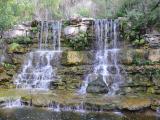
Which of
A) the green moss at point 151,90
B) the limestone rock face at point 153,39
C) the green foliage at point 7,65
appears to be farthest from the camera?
the green foliage at point 7,65

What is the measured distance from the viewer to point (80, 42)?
16.0m

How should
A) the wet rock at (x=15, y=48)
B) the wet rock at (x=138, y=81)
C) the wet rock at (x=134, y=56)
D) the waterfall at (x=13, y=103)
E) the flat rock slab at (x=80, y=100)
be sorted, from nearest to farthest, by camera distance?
the flat rock slab at (x=80, y=100) → the waterfall at (x=13, y=103) → the wet rock at (x=138, y=81) → the wet rock at (x=134, y=56) → the wet rock at (x=15, y=48)

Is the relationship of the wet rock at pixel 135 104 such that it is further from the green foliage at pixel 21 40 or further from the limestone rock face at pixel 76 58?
the green foliage at pixel 21 40

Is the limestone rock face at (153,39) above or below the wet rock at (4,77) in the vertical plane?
above

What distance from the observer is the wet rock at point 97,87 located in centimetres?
1337

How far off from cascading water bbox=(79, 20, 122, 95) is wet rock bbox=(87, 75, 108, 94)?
26 centimetres

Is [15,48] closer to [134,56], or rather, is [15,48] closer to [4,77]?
[4,77]

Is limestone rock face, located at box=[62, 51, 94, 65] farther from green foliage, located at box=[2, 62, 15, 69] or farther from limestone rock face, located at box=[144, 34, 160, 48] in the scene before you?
limestone rock face, located at box=[144, 34, 160, 48]

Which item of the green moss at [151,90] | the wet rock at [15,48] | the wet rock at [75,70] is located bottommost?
the green moss at [151,90]

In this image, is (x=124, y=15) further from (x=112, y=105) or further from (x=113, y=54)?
(x=112, y=105)

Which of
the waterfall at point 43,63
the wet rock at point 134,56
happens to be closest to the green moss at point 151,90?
the wet rock at point 134,56

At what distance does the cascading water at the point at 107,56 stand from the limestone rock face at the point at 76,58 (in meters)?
0.40

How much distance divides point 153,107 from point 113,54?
177 inches

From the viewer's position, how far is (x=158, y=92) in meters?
13.1
